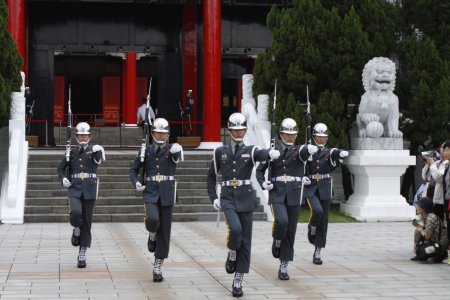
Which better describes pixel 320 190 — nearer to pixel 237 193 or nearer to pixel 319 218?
pixel 319 218

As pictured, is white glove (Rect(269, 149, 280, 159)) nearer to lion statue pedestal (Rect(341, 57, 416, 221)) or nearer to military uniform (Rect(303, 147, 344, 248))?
military uniform (Rect(303, 147, 344, 248))

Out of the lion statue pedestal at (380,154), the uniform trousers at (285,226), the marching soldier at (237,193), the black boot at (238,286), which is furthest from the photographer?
the lion statue pedestal at (380,154)

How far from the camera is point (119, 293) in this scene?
8.62 m

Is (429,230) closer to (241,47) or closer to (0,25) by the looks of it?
(0,25)

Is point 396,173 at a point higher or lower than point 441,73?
lower

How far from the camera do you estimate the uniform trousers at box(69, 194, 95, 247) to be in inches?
405

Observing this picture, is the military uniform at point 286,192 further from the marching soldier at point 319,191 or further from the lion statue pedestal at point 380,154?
the lion statue pedestal at point 380,154

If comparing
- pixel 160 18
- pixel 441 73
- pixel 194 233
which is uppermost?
pixel 160 18

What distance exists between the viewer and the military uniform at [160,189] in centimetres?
939

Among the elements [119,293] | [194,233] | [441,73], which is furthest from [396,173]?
[119,293]

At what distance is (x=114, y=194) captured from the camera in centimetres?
1700

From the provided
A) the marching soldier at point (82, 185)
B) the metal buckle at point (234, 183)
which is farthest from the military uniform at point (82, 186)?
the metal buckle at point (234, 183)

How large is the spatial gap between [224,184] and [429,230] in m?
3.23

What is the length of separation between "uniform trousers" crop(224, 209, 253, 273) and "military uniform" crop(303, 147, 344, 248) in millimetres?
2127
